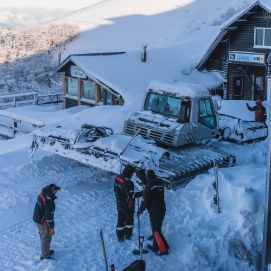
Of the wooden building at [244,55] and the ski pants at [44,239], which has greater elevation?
the wooden building at [244,55]

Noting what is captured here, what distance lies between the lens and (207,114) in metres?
15.3

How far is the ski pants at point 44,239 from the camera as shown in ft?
32.3

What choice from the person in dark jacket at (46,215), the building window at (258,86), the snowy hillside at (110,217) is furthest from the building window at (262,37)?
the person in dark jacket at (46,215)

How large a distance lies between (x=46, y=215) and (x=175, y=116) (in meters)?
6.12

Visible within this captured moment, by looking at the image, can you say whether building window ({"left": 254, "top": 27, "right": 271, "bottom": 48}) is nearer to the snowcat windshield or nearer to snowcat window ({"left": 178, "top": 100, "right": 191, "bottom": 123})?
the snowcat windshield

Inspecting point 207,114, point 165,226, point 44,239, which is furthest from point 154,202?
point 207,114

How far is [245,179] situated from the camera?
1152 centimetres

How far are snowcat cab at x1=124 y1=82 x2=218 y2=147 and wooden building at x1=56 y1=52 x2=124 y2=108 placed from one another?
1065 cm

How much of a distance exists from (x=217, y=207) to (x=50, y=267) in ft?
11.9

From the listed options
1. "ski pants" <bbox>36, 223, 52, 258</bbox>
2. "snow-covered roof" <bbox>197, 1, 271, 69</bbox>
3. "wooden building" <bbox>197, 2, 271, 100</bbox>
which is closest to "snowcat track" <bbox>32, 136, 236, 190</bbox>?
"ski pants" <bbox>36, 223, 52, 258</bbox>

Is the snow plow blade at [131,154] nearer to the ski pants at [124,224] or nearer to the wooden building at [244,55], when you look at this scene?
the ski pants at [124,224]

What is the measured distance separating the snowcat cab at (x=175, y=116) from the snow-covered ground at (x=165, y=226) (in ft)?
6.32

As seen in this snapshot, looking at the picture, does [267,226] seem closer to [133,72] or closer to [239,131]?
[239,131]

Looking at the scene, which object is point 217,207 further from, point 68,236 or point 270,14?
point 270,14
